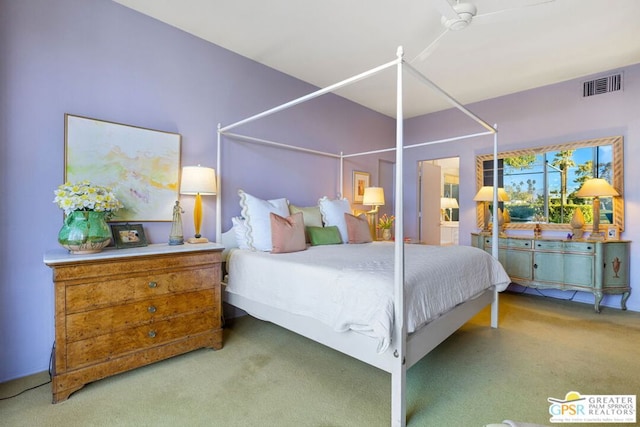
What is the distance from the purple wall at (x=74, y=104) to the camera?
2039 mm

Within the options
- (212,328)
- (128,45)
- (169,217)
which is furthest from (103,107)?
(212,328)

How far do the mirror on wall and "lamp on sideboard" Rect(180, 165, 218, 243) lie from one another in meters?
3.96

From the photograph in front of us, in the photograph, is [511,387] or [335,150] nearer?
[511,387]

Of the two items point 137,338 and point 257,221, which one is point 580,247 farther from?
point 137,338

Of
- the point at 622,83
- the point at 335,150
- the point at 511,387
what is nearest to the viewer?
the point at 511,387

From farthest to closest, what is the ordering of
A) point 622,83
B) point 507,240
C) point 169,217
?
point 507,240
point 622,83
point 169,217

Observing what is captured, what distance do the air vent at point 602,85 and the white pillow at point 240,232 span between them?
4.47 m

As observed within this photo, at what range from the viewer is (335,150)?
4398 millimetres

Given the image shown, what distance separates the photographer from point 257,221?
115 inches

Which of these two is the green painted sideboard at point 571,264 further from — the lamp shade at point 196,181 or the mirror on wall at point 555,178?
the lamp shade at point 196,181

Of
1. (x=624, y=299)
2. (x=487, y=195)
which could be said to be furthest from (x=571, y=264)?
(x=487, y=195)

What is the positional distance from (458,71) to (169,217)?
11.9 ft

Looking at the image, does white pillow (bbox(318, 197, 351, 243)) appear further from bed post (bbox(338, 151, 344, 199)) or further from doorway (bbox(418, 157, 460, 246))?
doorway (bbox(418, 157, 460, 246))

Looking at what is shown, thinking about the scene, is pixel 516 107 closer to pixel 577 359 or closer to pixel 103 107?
pixel 577 359
